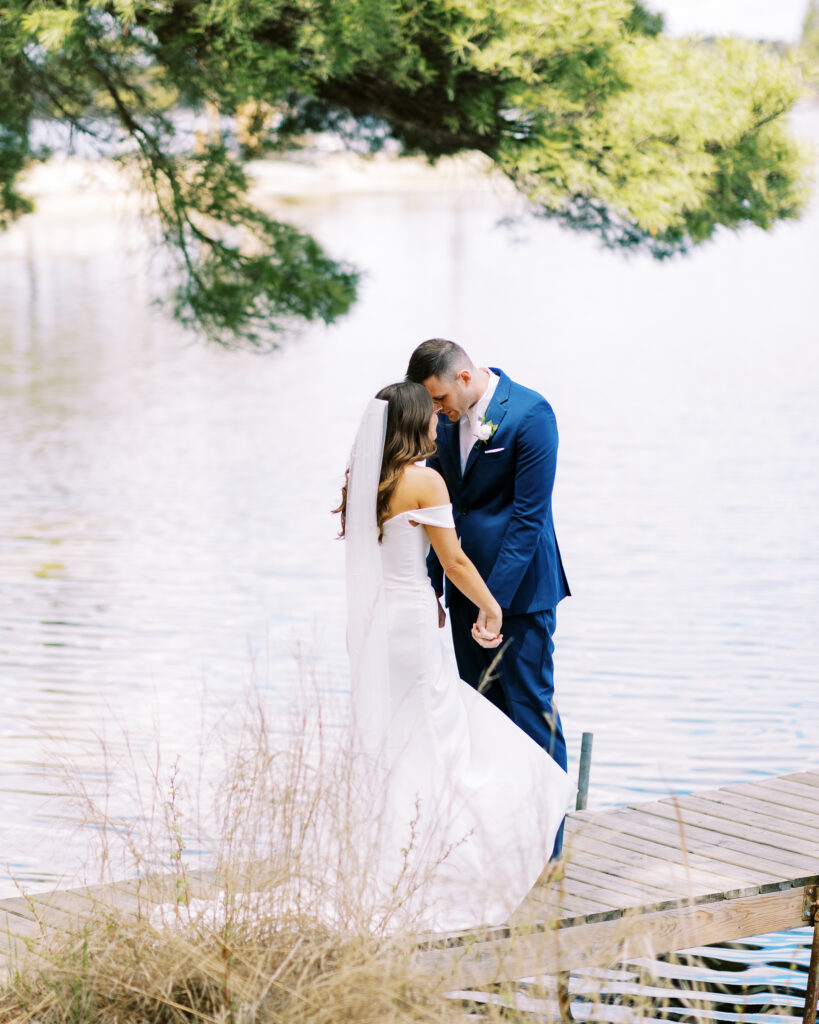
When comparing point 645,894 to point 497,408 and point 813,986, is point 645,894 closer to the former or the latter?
point 813,986

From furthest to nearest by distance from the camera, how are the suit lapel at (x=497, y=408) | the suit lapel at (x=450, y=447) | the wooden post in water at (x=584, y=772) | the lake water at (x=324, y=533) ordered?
the lake water at (x=324, y=533) < the wooden post in water at (x=584, y=772) < the suit lapel at (x=450, y=447) < the suit lapel at (x=497, y=408)

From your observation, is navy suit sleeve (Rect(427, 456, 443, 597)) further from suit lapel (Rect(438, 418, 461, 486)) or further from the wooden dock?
the wooden dock

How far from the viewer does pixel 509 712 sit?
403cm

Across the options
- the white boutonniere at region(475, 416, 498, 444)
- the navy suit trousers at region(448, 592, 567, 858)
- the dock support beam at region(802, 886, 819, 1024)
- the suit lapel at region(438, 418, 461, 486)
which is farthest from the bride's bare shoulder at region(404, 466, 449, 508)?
the dock support beam at region(802, 886, 819, 1024)

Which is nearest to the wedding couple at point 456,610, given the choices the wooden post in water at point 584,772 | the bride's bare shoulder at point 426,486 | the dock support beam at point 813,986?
the bride's bare shoulder at point 426,486

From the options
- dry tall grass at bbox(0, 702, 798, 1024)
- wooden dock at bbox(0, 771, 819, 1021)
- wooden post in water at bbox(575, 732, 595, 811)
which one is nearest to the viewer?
dry tall grass at bbox(0, 702, 798, 1024)

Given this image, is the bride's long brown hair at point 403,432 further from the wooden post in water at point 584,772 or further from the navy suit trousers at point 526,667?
the wooden post in water at point 584,772

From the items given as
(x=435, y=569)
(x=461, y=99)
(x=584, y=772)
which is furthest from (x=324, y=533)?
(x=435, y=569)

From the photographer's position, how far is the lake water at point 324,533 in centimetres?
664

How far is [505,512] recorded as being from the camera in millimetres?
3988

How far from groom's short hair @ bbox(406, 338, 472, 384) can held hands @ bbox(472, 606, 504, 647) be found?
711mm

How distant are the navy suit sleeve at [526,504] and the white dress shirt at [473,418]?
0.46ft

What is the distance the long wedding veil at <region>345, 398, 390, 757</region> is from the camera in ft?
12.1

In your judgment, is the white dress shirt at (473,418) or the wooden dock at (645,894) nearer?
the wooden dock at (645,894)
